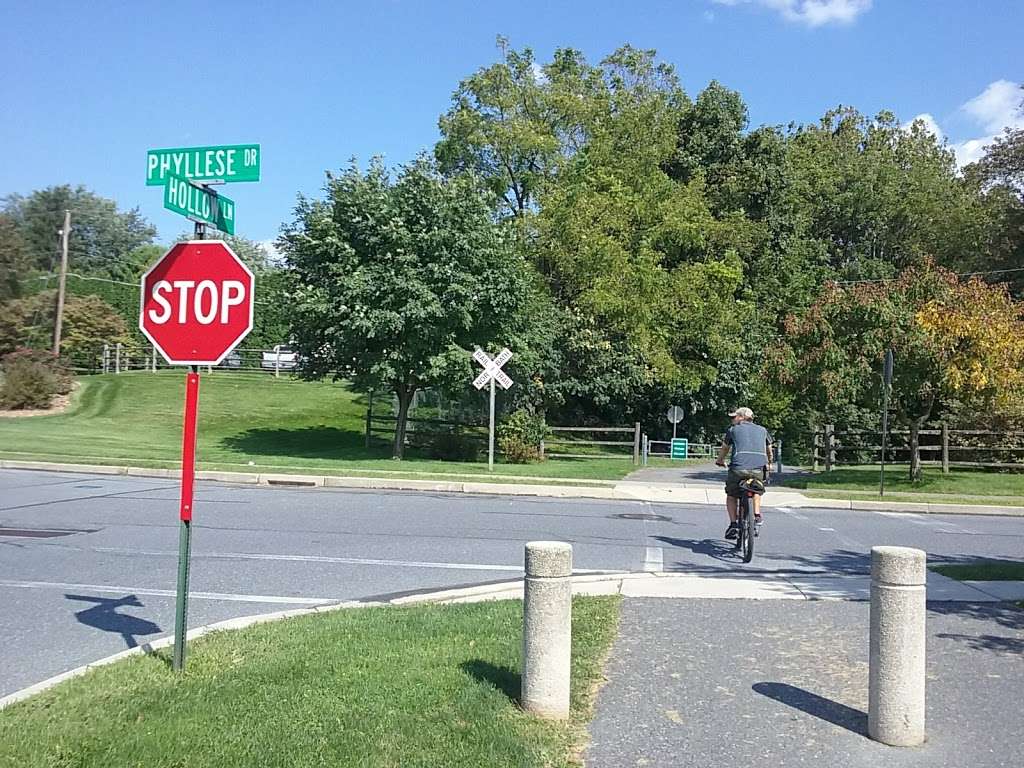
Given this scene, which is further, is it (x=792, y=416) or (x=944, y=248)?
(x=944, y=248)

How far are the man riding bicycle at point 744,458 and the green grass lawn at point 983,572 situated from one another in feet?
6.96

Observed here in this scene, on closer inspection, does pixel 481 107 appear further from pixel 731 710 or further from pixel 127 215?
pixel 127 215

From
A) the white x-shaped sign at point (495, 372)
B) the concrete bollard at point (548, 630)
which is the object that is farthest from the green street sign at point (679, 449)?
the concrete bollard at point (548, 630)

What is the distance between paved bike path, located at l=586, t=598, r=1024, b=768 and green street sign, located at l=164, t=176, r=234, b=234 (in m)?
3.81

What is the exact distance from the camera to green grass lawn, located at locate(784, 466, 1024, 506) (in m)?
18.9

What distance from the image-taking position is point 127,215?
283 feet

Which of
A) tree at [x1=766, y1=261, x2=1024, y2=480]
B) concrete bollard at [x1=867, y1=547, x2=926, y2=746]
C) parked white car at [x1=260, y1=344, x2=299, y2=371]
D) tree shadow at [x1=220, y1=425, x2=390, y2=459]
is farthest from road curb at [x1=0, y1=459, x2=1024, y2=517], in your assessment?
parked white car at [x1=260, y1=344, x2=299, y2=371]

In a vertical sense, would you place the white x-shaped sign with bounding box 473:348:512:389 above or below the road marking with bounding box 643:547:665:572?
above

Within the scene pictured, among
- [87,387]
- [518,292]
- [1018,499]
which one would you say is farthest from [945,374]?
[87,387]

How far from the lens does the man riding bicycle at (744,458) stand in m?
10.7

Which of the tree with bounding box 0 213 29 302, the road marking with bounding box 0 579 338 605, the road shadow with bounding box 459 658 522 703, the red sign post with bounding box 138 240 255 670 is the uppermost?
the tree with bounding box 0 213 29 302

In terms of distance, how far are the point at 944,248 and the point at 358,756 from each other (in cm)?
4792

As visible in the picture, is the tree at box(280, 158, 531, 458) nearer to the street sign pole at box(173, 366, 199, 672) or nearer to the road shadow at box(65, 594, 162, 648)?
the road shadow at box(65, 594, 162, 648)

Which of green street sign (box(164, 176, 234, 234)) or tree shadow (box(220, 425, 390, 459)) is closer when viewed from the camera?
green street sign (box(164, 176, 234, 234))
